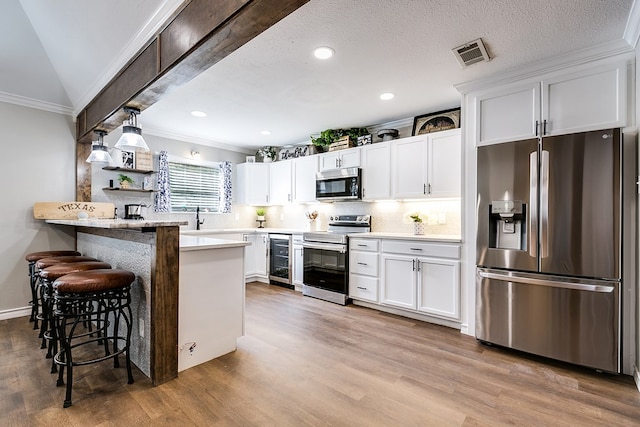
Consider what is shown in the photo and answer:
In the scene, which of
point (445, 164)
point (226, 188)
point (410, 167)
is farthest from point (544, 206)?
point (226, 188)

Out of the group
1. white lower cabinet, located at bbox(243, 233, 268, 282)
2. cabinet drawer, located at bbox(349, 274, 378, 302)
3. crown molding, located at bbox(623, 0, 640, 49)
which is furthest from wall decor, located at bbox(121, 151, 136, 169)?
crown molding, located at bbox(623, 0, 640, 49)

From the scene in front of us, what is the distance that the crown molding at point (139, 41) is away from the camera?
1.93 meters

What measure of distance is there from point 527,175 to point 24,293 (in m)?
5.59

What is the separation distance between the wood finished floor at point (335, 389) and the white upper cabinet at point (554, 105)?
6.43ft

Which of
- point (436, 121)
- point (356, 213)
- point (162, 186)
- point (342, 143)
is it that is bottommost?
point (356, 213)

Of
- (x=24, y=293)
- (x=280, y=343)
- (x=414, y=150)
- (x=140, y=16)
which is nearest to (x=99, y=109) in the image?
(x=140, y=16)

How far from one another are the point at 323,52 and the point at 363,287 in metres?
A: 2.75

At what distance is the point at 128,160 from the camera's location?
4.40 metres

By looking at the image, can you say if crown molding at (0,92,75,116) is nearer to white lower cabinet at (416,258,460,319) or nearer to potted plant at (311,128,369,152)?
potted plant at (311,128,369,152)

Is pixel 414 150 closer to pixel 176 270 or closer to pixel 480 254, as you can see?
pixel 480 254

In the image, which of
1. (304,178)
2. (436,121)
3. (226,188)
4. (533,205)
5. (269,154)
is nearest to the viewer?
(533,205)

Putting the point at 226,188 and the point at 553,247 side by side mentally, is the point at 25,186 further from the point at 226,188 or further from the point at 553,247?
the point at 553,247

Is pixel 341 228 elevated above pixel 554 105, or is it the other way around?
pixel 554 105

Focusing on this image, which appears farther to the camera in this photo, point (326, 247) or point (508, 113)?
point (326, 247)
